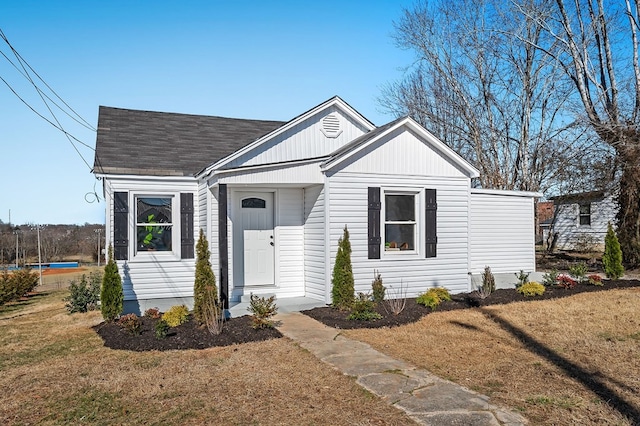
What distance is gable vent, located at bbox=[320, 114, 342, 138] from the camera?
1227 centimetres

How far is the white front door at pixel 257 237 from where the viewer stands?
11.0 metres

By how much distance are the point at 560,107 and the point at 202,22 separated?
1598 centimetres

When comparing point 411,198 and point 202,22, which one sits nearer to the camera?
point 411,198

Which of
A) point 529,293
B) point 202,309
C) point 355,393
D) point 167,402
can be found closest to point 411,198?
point 529,293

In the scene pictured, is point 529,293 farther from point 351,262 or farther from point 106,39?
point 106,39

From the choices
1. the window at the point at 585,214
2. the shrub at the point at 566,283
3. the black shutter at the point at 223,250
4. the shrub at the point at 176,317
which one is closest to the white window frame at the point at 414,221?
the black shutter at the point at 223,250

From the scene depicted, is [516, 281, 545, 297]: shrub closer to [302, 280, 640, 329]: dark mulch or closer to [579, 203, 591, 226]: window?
[302, 280, 640, 329]: dark mulch

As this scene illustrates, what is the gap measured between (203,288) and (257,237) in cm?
346

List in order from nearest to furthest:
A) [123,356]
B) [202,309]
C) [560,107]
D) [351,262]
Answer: [123,356], [202,309], [351,262], [560,107]

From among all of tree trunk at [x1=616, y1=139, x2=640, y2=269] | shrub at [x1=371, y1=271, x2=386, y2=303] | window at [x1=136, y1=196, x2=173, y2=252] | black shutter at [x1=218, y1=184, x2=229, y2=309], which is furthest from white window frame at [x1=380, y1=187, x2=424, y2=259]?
tree trunk at [x1=616, y1=139, x2=640, y2=269]

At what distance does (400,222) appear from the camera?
11.0 meters

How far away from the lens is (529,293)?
35.0ft

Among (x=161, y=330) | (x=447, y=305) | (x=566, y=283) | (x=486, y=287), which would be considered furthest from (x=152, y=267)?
(x=566, y=283)

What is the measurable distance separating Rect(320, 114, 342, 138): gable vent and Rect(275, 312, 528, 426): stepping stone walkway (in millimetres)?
6087
